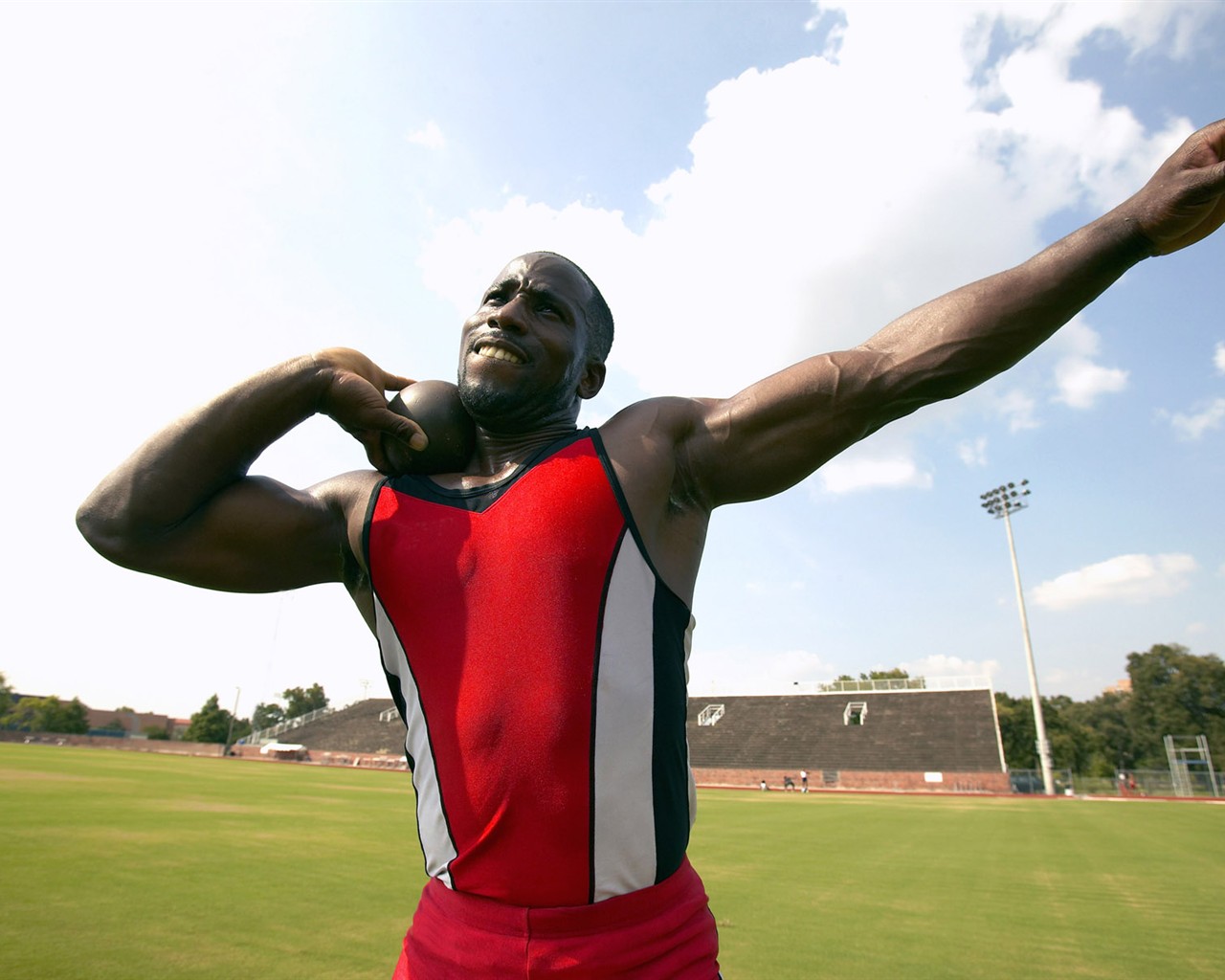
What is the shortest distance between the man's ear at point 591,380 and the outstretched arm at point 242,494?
0.53 metres

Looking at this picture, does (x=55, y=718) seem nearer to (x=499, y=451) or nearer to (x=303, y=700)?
(x=303, y=700)

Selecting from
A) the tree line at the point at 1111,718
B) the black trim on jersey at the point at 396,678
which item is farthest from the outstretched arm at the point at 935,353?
the tree line at the point at 1111,718

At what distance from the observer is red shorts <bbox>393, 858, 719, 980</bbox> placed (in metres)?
1.46

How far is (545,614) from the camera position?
1.63 meters

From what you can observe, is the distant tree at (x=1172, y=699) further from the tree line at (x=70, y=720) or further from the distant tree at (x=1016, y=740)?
the tree line at (x=70, y=720)

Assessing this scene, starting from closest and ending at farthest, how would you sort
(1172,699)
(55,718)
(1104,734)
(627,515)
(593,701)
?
(593,701)
(627,515)
(1172,699)
(55,718)
(1104,734)

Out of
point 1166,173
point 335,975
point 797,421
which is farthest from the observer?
point 335,975

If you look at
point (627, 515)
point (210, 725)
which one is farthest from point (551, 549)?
point (210, 725)

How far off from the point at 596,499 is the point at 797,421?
1.54 feet

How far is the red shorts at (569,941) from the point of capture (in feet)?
4.79

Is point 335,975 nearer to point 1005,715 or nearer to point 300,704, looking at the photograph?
point 1005,715

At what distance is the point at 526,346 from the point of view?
1.98 m

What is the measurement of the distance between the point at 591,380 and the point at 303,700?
10246cm

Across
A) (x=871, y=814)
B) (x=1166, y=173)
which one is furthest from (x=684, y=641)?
(x=871, y=814)
